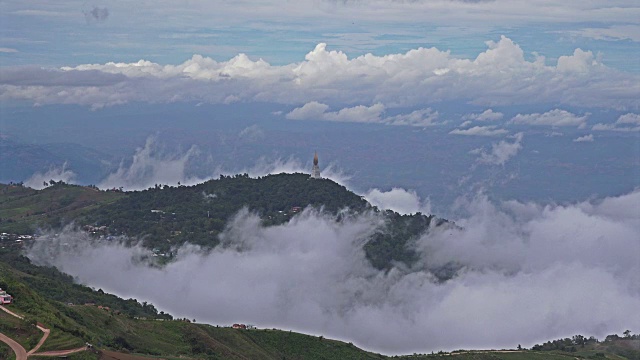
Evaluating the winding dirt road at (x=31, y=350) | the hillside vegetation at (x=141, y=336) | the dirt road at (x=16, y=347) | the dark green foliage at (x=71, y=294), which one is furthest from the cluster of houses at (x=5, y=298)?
the dark green foliage at (x=71, y=294)

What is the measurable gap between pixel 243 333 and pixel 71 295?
30.3 m

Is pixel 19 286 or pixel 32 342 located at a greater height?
pixel 19 286

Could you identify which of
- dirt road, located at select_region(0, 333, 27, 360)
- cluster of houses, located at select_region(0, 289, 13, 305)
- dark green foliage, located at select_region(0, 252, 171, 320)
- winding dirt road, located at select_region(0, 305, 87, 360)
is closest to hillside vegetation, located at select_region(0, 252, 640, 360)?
dark green foliage, located at select_region(0, 252, 171, 320)

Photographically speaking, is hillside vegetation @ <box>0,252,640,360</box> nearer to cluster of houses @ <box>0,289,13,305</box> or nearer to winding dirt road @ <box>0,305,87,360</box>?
winding dirt road @ <box>0,305,87,360</box>

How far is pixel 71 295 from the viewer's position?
148875mm

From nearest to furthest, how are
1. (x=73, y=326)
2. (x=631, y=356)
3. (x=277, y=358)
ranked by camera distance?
(x=73, y=326) → (x=277, y=358) → (x=631, y=356)

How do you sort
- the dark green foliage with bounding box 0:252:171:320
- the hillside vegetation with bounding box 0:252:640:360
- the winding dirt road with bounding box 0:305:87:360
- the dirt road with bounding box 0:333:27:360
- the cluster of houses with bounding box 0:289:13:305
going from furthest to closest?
the dark green foliage with bounding box 0:252:171:320
the cluster of houses with bounding box 0:289:13:305
the hillside vegetation with bounding box 0:252:640:360
the winding dirt road with bounding box 0:305:87:360
the dirt road with bounding box 0:333:27:360

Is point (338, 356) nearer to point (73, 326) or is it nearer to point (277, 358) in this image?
point (277, 358)

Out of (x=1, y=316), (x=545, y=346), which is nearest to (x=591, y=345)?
(x=545, y=346)

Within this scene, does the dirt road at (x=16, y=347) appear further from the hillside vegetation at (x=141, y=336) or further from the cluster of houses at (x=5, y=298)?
the cluster of houses at (x=5, y=298)

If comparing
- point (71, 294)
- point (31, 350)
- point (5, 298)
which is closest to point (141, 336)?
point (5, 298)

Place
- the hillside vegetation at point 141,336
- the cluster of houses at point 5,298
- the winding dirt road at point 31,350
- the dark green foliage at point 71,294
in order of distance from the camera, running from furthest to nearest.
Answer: the dark green foliage at point 71,294 < the cluster of houses at point 5,298 < the hillside vegetation at point 141,336 < the winding dirt road at point 31,350

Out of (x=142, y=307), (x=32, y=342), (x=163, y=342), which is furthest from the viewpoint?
(x=142, y=307)

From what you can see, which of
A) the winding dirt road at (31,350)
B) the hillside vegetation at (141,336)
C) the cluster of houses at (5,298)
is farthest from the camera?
the cluster of houses at (5,298)
